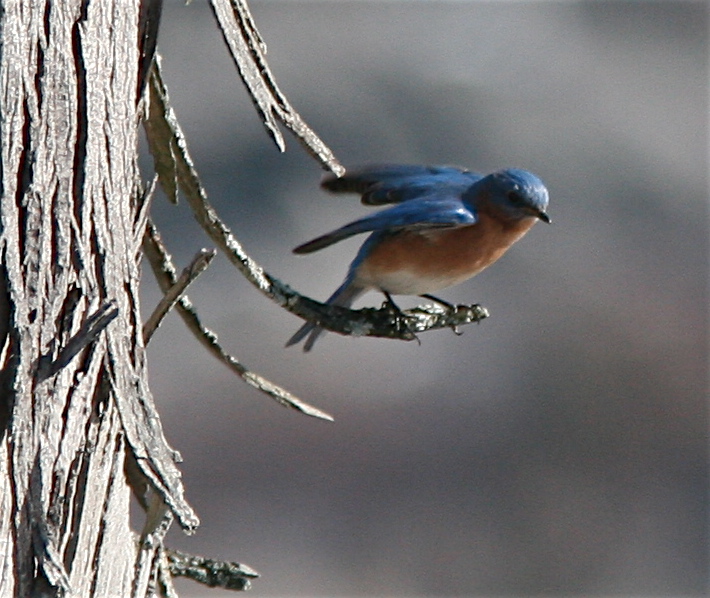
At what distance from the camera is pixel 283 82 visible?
11.3 meters

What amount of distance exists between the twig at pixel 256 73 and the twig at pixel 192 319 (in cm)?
38

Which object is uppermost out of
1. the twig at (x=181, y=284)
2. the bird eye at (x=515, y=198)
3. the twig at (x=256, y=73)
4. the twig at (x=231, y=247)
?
the bird eye at (x=515, y=198)

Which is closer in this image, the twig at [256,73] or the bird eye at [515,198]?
the twig at [256,73]

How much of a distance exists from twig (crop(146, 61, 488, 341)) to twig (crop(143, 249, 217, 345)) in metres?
0.27

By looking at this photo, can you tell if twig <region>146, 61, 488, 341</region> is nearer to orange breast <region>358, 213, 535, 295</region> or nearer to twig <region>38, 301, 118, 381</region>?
twig <region>38, 301, 118, 381</region>

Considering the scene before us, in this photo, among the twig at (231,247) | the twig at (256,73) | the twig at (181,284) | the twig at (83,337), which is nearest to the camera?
the twig at (83,337)

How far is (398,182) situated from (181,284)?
1.75 meters

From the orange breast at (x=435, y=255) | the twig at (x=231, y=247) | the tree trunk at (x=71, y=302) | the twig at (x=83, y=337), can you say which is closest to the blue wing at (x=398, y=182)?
the orange breast at (x=435, y=255)

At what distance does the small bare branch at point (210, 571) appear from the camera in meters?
2.81

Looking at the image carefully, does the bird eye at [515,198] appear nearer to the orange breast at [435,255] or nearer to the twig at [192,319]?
the orange breast at [435,255]

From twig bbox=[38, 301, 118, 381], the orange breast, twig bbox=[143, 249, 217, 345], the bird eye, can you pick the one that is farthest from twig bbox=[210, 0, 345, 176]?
the bird eye

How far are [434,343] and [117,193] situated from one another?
6.60m

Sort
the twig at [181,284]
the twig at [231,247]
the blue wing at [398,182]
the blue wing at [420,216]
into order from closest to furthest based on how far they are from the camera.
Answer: the twig at [181,284] → the twig at [231,247] → the blue wing at [398,182] → the blue wing at [420,216]

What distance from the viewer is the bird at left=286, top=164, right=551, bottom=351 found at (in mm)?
4309
